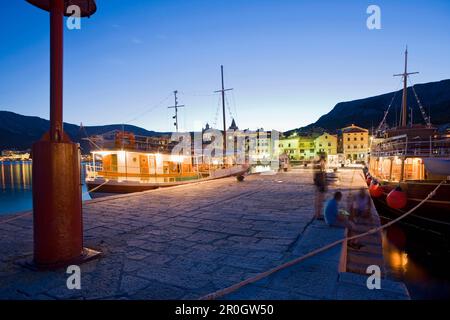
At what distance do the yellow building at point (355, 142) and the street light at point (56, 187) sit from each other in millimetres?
84664

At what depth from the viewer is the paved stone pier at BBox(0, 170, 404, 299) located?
2.73 meters

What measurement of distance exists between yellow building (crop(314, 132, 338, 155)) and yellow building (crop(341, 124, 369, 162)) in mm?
3590

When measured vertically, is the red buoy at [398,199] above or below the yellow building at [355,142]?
below

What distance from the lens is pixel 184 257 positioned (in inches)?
146

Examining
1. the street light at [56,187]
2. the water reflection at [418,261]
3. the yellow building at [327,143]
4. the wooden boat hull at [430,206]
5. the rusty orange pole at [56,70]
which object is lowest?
Answer: the water reflection at [418,261]

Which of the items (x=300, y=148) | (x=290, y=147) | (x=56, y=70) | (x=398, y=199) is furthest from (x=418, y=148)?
(x=290, y=147)

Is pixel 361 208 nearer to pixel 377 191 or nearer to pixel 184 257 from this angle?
pixel 184 257

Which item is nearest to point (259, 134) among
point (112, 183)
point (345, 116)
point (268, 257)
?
point (112, 183)

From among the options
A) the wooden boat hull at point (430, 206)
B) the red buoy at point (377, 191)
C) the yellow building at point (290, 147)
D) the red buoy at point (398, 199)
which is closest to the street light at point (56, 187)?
the red buoy at point (398, 199)

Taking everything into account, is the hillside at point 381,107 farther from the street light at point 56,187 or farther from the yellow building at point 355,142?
the street light at point 56,187

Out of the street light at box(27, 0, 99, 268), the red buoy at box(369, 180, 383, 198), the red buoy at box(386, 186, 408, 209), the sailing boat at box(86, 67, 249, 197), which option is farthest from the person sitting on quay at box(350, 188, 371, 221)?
the sailing boat at box(86, 67, 249, 197)

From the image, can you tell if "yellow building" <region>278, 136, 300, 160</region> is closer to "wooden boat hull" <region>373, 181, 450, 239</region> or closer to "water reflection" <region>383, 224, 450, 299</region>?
"water reflection" <region>383, 224, 450, 299</region>

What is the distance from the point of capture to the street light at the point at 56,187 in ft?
10.8
